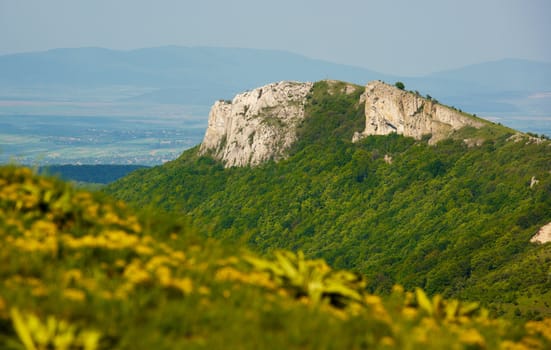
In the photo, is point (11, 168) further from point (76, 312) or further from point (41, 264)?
point (76, 312)

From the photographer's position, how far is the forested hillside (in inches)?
4941

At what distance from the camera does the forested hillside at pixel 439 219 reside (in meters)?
125

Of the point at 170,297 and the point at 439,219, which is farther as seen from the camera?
the point at 439,219

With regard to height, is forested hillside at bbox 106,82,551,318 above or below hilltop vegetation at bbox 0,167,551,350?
below

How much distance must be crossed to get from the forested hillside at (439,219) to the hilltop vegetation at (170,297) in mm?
92616

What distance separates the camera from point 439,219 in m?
163

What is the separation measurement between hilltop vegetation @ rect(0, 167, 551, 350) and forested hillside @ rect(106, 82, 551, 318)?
3646 inches

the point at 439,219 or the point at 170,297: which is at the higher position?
the point at 170,297

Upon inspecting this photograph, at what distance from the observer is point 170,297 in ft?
38.4

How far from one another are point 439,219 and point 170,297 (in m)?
156

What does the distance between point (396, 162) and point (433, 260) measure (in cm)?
5741

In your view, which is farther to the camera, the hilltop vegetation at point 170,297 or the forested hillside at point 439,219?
the forested hillside at point 439,219

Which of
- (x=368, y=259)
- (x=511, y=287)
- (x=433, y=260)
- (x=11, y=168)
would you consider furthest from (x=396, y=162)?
(x=11, y=168)

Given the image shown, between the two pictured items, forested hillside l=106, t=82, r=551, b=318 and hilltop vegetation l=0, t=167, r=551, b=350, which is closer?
hilltop vegetation l=0, t=167, r=551, b=350
